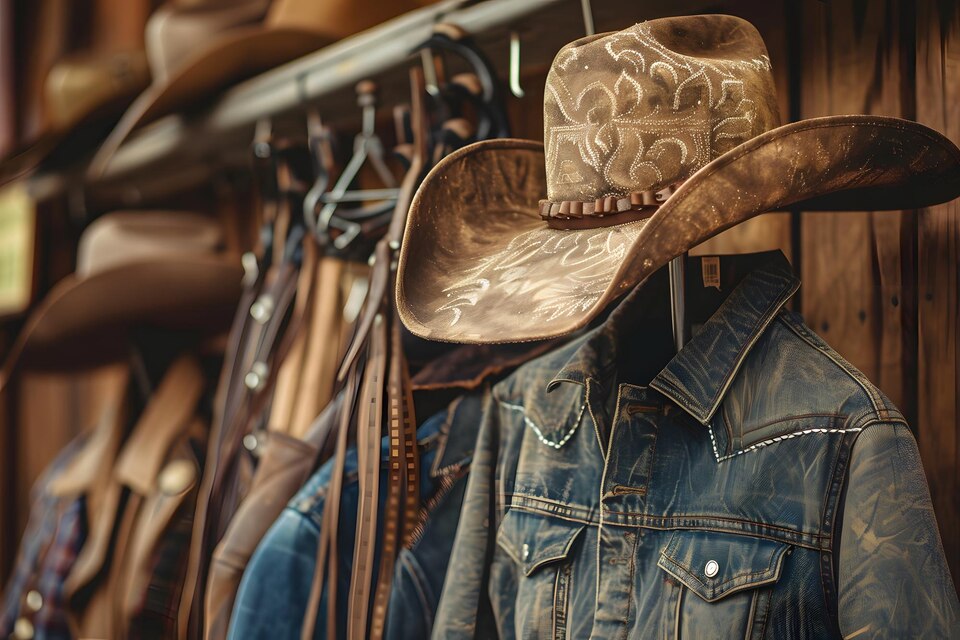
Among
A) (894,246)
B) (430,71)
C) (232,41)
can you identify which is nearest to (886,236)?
(894,246)

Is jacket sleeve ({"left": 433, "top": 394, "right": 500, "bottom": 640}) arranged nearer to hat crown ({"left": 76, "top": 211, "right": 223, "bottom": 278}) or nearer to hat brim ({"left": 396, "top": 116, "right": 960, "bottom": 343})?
hat brim ({"left": 396, "top": 116, "right": 960, "bottom": 343})

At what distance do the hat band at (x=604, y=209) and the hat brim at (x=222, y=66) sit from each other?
778 mm

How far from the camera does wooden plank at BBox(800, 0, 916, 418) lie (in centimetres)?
90

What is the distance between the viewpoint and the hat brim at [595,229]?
651 millimetres

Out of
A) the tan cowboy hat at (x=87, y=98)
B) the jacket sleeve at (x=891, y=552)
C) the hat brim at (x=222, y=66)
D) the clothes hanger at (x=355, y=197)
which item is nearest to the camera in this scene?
the jacket sleeve at (x=891, y=552)

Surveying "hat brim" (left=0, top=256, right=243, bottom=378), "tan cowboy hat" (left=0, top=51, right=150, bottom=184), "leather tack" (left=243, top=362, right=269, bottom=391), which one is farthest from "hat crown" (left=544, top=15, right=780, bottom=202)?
"tan cowboy hat" (left=0, top=51, right=150, bottom=184)

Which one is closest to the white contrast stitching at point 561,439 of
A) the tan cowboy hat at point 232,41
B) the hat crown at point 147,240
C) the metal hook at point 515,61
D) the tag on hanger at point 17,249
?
the metal hook at point 515,61

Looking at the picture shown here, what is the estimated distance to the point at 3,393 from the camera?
257cm

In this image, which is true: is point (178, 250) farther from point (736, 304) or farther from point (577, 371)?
point (736, 304)

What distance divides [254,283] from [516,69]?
568 millimetres

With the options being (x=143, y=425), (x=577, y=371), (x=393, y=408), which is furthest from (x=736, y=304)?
(x=143, y=425)

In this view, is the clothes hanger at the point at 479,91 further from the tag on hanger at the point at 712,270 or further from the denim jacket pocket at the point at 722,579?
the denim jacket pocket at the point at 722,579

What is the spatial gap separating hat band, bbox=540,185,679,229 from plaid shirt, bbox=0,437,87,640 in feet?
3.96

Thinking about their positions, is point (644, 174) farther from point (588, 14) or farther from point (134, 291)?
point (134, 291)
